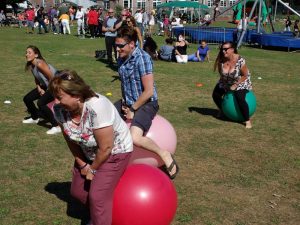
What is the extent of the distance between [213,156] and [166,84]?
223 inches

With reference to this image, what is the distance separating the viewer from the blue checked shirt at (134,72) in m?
4.81

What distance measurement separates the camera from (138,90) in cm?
494

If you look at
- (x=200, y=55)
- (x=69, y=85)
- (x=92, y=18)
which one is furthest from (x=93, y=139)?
(x=92, y=18)

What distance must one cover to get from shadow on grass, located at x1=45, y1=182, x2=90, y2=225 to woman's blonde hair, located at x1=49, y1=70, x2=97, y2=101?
67.1 inches

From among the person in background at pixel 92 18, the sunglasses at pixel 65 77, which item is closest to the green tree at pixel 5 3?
the person in background at pixel 92 18

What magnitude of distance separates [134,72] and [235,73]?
319 cm

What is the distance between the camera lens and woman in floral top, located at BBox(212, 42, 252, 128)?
7406 mm

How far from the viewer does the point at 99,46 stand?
21.7m

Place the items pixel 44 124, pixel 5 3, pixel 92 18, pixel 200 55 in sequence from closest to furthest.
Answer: pixel 44 124 → pixel 200 55 → pixel 92 18 → pixel 5 3

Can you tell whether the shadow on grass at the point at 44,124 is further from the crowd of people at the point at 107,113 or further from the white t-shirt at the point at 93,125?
the white t-shirt at the point at 93,125

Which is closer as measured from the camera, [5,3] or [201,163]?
[201,163]

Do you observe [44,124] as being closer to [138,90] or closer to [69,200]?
[69,200]

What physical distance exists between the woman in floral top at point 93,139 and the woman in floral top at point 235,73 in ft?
13.5

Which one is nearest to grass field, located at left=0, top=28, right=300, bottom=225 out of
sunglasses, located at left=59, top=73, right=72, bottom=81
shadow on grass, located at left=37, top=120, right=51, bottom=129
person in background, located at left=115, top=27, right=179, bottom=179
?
shadow on grass, located at left=37, top=120, right=51, bottom=129
